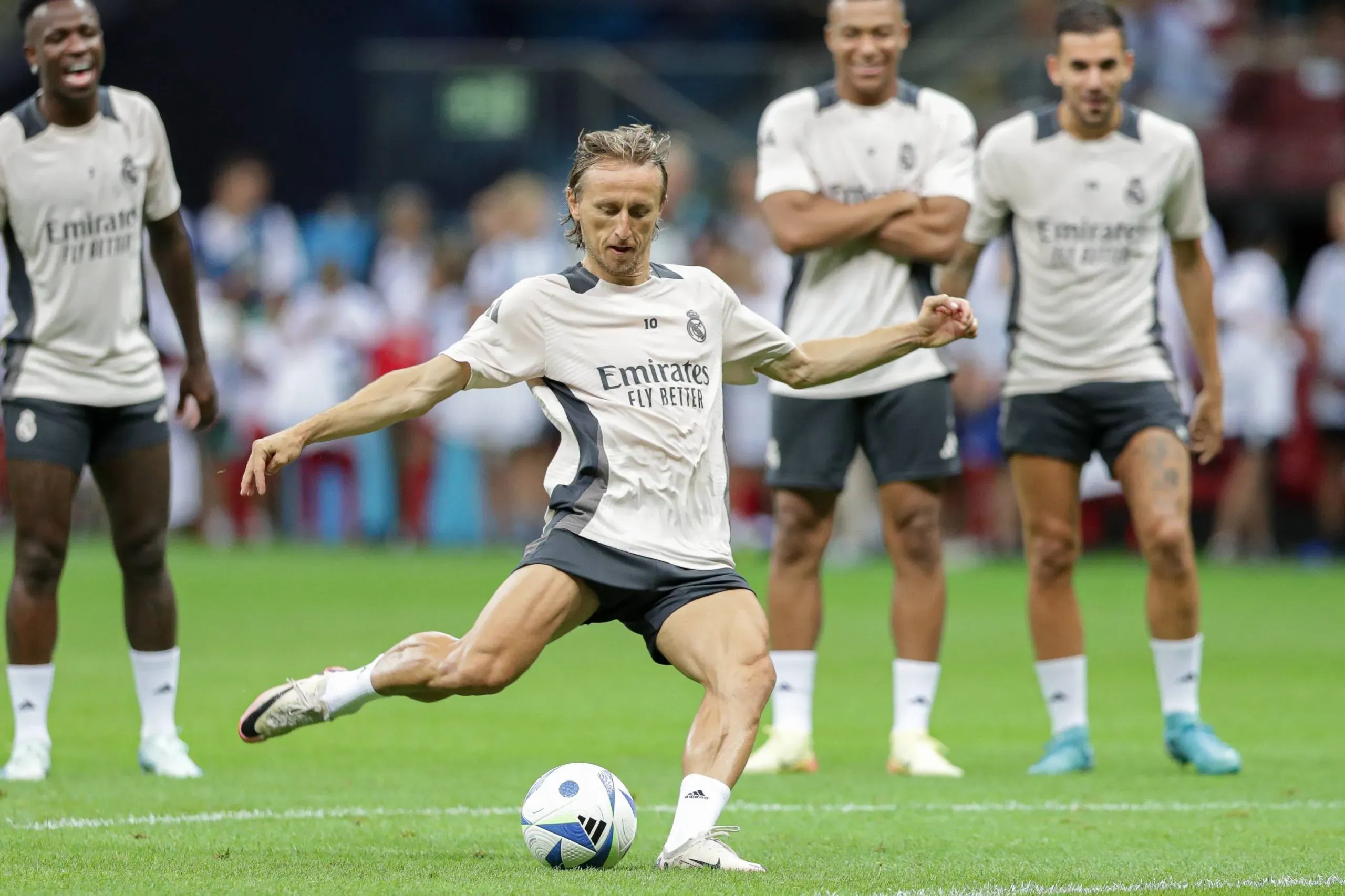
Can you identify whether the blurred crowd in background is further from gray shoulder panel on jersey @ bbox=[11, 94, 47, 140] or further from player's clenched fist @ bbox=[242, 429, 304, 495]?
player's clenched fist @ bbox=[242, 429, 304, 495]

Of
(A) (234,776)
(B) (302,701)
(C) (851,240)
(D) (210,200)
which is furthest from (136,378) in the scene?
(D) (210,200)

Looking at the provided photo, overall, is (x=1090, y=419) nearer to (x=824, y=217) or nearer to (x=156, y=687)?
(x=824, y=217)

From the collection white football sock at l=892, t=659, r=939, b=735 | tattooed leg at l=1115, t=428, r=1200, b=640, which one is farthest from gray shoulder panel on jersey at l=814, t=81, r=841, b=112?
white football sock at l=892, t=659, r=939, b=735

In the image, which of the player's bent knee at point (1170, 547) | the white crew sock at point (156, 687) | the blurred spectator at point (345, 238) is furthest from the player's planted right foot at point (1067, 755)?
the blurred spectator at point (345, 238)

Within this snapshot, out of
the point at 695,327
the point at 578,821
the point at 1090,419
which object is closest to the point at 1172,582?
Answer: the point at 1090,419

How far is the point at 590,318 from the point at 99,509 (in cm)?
1667

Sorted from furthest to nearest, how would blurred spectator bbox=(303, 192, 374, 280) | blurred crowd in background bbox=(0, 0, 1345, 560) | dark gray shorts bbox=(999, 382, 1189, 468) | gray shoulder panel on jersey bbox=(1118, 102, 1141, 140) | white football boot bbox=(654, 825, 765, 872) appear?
blurred spectator bbox=(303, 192, 374, 280), blurred crowd in background bbox=(0, 0, 1345, 560), gray shoulder panel on jersey bbox=(1118, 102, 1141, 140), dark gray shorts bbox=(999, 382, 1189, 468), white football boot bbox=(654, 825, 765, 872)

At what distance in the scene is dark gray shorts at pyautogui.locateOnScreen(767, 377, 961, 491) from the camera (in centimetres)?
→ 880

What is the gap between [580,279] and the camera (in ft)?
22.3

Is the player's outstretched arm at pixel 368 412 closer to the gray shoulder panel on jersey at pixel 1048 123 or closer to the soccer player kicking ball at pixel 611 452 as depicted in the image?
the soccer player kicking ball at pixel 611 452

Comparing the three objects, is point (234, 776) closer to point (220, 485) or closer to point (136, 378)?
point (136, 378)

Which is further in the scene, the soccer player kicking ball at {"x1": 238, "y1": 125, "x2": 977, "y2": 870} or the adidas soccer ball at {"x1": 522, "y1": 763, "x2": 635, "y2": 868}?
the soccer player kicking ball at {"x1": 238, "y1": 125, "x2": 977, "y2": 870}

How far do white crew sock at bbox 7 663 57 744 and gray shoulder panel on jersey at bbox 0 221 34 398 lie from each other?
3.61 feet

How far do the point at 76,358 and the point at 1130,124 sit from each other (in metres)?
4.50
